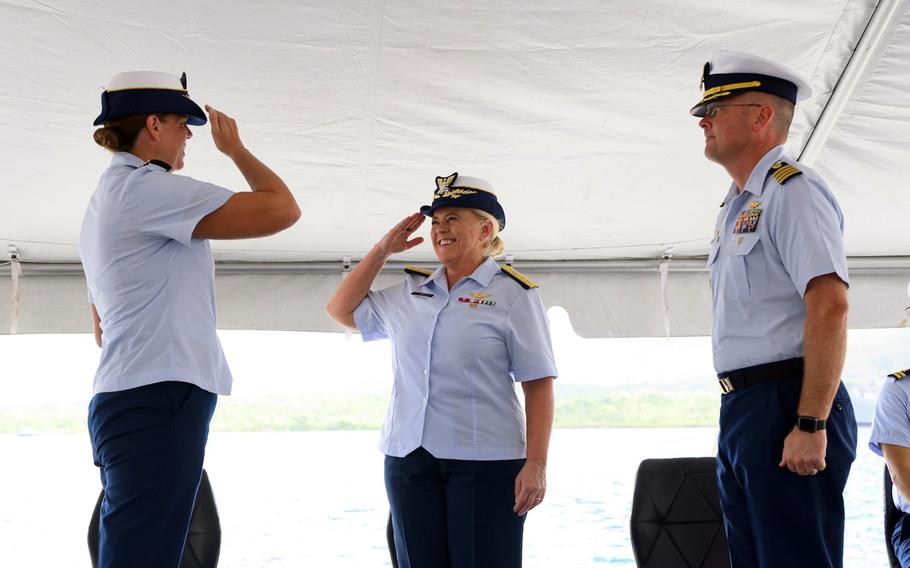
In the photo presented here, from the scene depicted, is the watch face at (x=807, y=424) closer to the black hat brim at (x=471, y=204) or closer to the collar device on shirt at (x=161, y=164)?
the black hat brim at (x=471, y=204)

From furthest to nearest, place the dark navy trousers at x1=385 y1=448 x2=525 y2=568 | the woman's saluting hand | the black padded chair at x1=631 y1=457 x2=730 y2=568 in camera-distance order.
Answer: the black padded chair at x1=631 y1=457 x2=730 y2=568 < the woman's saluting hand < the dark navy trousers at x1=385 y1=448 x2=525 y2=568

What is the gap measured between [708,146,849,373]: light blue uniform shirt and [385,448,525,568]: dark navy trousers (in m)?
0.74

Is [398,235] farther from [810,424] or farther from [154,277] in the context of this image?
[810,424]

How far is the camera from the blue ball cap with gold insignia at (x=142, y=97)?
188 cm

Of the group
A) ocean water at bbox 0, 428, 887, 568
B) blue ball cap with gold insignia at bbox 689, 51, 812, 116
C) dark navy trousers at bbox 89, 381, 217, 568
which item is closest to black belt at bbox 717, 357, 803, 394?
blue ball cap with gold insignia at bbox 689, 51, 812, 116

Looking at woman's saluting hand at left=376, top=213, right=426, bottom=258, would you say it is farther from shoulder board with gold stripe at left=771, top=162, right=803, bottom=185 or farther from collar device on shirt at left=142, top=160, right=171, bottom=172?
shoulder board with gold stripe at left=771, top=162, right=803, bottom=185

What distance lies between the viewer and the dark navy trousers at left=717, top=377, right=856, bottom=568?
1.67 meters

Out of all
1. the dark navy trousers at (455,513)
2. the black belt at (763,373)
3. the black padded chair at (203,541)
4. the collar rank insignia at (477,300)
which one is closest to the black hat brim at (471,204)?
the collar rank insignia at (477,300)

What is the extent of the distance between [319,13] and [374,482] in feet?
54.0

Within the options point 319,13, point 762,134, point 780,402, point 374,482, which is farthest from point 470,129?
point 374,482

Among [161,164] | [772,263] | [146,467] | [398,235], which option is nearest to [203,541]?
[398,235]

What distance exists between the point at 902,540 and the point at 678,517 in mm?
739

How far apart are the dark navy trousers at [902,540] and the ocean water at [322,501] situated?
403 cm

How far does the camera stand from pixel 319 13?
2.34m
